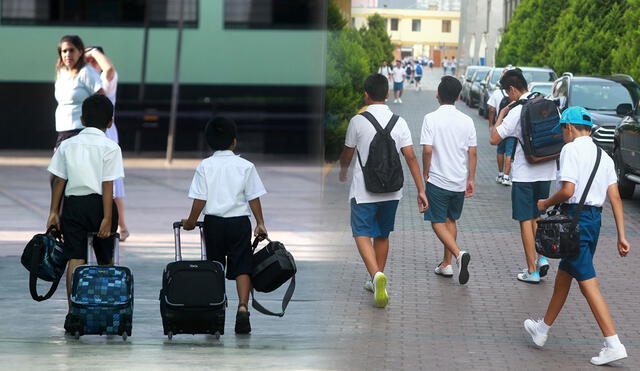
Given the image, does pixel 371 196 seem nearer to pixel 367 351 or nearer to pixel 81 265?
pixel 367 351

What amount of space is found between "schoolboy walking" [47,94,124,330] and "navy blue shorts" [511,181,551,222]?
11.4 ft

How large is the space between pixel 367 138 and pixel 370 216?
0.56m

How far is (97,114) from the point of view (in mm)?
7137

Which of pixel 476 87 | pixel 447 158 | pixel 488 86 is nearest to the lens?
pixel 447 158

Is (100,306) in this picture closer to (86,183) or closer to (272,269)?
(86,183)

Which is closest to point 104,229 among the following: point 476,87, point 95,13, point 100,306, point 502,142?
point 100,306

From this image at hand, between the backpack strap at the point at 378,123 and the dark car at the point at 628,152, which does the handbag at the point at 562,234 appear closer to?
the backpack strap at the point at 378,123

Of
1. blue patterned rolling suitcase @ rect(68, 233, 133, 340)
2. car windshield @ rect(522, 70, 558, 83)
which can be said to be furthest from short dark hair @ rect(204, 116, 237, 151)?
car windshield @ rect(522, 70, 558, 83)

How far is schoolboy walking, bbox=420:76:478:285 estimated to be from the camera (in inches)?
357

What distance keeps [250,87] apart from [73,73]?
1753cm

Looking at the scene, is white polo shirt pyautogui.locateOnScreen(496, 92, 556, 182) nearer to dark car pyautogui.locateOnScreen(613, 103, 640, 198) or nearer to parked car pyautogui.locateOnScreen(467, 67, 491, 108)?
dark car pyautogui.locateOnScreen(613, 103, 640, 198)

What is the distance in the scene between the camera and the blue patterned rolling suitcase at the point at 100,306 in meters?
6.68

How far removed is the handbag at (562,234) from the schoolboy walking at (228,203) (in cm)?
164

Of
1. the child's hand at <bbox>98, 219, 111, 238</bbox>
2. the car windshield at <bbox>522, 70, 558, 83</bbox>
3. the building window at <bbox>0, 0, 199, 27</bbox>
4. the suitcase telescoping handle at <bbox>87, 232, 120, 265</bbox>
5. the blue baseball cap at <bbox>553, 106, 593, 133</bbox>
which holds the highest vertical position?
the building window at <bbox>0, 0, 199, 27</bbox>
